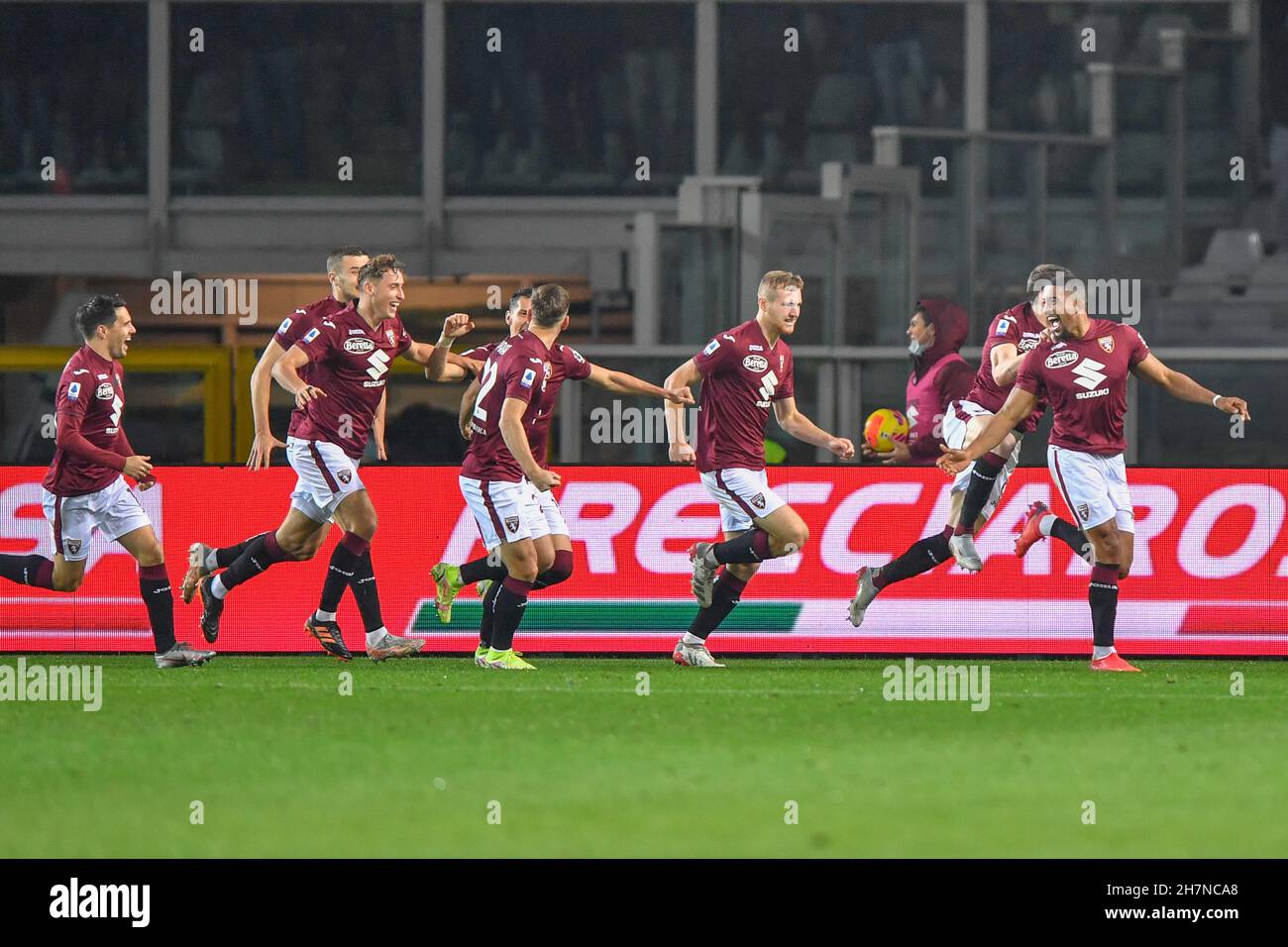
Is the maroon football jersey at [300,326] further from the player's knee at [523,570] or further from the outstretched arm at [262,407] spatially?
the player's knee at [523,570]

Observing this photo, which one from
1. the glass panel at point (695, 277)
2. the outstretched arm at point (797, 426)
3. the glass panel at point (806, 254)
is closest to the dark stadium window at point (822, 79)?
the glass panel at point (695, 277)

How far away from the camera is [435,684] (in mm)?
10766

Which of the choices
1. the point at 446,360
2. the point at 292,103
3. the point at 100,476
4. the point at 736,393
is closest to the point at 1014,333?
the point at 736,393

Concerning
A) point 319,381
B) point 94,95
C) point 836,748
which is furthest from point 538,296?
point 94,95

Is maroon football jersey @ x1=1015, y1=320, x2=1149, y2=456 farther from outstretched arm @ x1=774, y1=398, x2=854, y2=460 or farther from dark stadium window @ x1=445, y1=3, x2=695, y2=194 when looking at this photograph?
dark stadium window @ x1=445, y1=3, x2=695, y2=194

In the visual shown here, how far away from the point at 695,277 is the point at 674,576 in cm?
500

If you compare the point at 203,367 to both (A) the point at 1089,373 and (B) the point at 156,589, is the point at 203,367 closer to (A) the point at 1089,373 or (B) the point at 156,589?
(B) the point at 156,589

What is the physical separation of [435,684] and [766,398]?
2415 millimetres

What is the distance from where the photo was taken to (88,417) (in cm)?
1145

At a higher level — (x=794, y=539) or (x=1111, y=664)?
(x=794, y=539)

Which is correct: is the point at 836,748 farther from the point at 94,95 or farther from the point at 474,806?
the point at 94,95

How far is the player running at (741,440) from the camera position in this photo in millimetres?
11648
